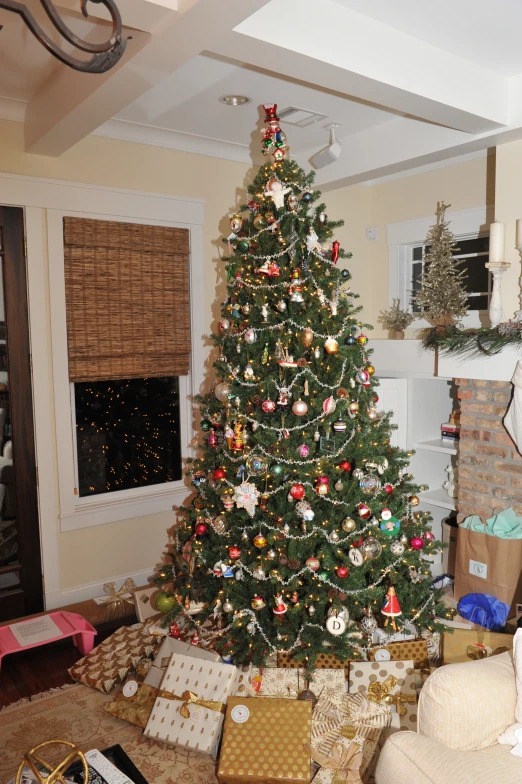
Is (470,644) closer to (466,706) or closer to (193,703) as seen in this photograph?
(466,706)

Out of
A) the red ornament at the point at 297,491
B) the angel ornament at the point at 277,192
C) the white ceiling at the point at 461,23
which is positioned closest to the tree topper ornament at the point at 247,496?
the red ornament at the point at 297,491

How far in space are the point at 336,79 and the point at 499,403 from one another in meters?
1.81

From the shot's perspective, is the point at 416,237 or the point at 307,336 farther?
the point at 416,237

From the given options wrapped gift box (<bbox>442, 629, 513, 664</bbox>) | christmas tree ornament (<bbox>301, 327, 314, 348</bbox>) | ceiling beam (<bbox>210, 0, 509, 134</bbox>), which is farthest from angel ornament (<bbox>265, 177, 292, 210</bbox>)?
wrapped gift box (<bbox>442, 629, 513, 664</bbox>)

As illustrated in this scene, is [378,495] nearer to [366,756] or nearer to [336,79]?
[366,756]

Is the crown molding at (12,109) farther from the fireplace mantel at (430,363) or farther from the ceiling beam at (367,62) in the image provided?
the fireplace mantel at (430,363)

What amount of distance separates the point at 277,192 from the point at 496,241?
3.88 ft

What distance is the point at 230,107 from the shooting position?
3211mm

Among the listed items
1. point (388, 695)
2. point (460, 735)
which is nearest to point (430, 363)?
point (388, 695)

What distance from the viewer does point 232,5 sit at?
178 centimetres

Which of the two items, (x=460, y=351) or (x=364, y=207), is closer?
(x=460, y=351)

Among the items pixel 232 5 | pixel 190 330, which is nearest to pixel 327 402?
pixel 232 5

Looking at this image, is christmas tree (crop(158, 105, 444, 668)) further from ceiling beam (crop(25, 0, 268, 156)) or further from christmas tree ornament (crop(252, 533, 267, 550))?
ceiling beam (crop(25, 0, 268, 156))

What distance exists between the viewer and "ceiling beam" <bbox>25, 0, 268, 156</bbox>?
1861mm
